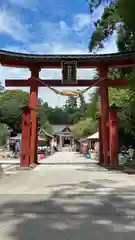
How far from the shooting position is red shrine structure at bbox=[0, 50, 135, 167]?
19.4m

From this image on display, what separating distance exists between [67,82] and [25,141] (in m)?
4.31

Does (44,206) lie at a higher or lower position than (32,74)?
lower

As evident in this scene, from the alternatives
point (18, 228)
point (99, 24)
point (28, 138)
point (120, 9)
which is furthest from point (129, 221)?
point (99, 24)

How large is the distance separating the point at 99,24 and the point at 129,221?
794 inches

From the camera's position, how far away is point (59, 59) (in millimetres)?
20031

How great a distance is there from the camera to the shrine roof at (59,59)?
64.0ft

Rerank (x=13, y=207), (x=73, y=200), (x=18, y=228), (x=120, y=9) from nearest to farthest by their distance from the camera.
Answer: (x=18, y=228), (x=13, y=207), (x=73, y=200), (x=120, y=9)

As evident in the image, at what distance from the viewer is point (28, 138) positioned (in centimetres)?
1934

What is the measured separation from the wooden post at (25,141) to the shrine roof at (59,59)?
2.82 metres

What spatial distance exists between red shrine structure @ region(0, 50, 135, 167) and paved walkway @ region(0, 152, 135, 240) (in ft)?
29.0

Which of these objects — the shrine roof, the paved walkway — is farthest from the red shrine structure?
the paved walkway

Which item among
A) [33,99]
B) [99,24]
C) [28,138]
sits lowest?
[28,138]

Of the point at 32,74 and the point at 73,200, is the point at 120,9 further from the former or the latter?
the point at 32,74

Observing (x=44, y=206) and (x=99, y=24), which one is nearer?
(x=44, y=206)
